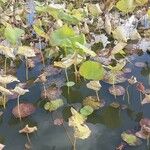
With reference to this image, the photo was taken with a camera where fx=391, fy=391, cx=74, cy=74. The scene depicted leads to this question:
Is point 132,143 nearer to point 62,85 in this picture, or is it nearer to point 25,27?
point 62,85

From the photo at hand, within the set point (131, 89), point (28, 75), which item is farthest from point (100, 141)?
point (28, 75)

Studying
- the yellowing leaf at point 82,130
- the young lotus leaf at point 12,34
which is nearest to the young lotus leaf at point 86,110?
the yellowing leaf at point 82,130

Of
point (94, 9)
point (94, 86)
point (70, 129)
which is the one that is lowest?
point (70, 129)

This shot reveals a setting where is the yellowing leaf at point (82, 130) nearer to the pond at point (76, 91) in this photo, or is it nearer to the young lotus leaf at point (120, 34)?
the pond at point (76, 91)

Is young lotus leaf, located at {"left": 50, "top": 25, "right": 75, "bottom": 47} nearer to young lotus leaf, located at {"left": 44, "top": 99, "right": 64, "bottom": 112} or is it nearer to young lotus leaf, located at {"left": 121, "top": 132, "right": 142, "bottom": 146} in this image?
young lotus leaf, located at {"left": 44, "top": 99, "right": 64, "bottom": 112}

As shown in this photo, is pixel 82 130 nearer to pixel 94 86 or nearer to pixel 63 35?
pixel 94 86

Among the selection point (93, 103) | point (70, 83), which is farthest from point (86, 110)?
point (70, 83)

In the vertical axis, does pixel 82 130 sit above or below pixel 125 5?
below
